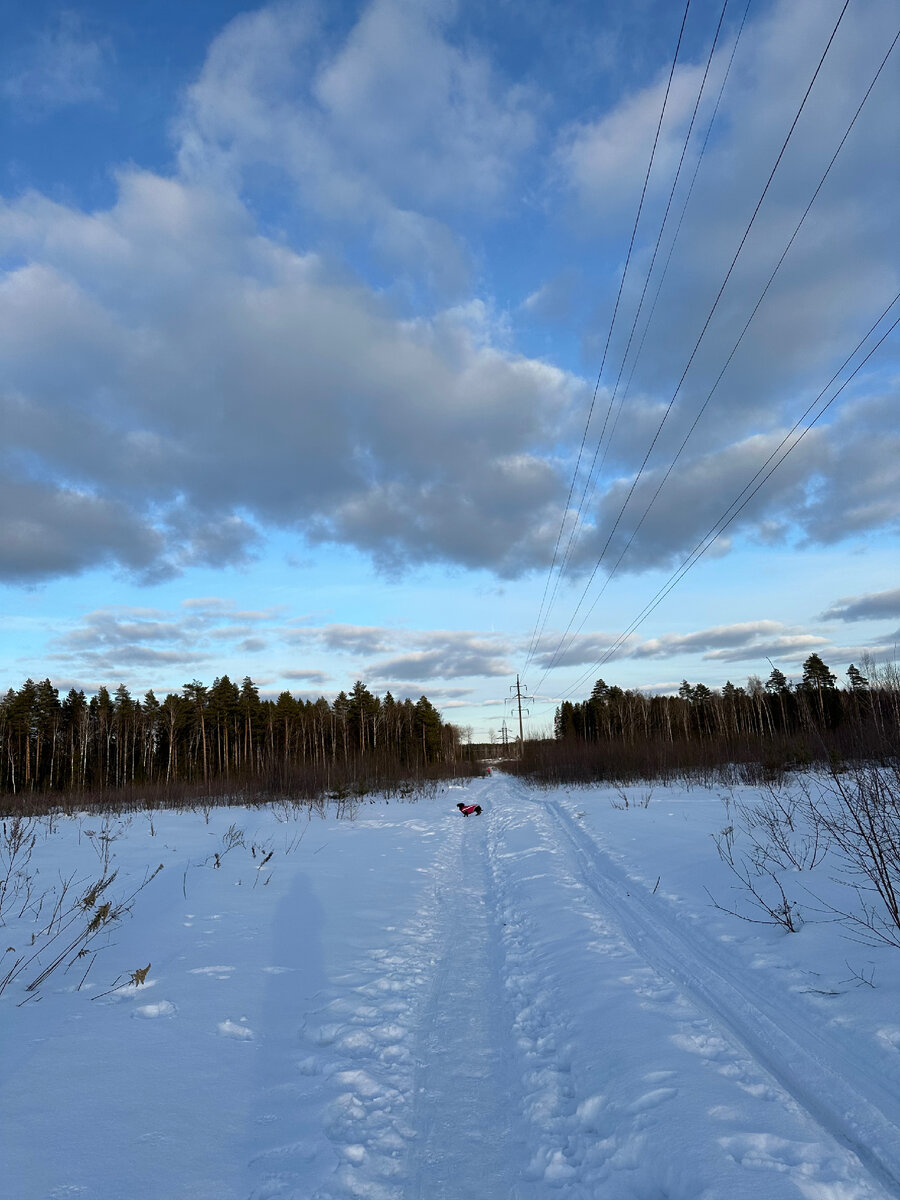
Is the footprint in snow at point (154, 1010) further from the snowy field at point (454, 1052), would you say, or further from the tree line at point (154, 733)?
the tree line at point (154, 733)

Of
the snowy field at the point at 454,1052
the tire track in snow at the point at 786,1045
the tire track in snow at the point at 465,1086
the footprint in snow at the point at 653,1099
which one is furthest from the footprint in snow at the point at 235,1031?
the tire track in snow at the point at 786,1045

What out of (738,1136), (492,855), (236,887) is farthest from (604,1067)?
(492,855)

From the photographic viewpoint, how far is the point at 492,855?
11.5 m

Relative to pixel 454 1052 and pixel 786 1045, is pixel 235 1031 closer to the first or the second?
pixel 454 1052

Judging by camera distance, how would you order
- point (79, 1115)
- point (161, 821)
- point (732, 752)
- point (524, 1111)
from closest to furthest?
point (79, 1115) < point (524, 1111) < point (161, 821) < point (732, 752)

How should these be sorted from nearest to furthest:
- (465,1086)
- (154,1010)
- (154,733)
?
(465,1086) < (154,1010) < (154,733)

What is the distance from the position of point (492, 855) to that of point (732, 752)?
16.9 m

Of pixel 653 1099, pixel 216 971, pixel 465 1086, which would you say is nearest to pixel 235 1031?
pixel 216 971

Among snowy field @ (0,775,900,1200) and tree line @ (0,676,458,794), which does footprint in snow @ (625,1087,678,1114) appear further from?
tree line @ (0,676,458,794)

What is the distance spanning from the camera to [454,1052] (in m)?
3.73

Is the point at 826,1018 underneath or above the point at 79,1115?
underneath

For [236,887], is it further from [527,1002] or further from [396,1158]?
[396,1158]

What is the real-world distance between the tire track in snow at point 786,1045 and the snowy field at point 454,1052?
18 mm

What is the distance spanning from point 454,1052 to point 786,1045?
2054mm
